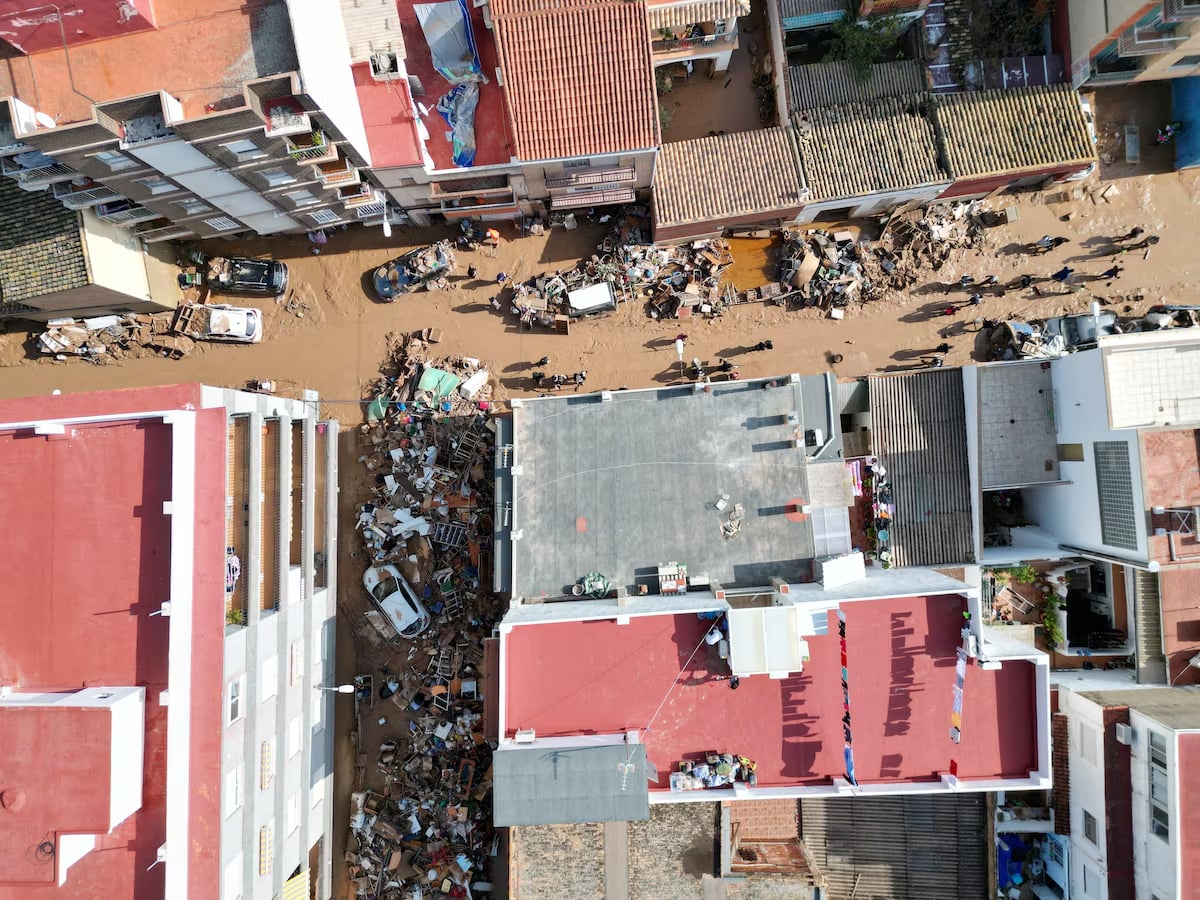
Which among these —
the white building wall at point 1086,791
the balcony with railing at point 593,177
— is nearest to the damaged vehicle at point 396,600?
the balcony with railing at point 593,177

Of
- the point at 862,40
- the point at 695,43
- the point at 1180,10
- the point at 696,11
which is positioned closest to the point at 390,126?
the point at 696,11

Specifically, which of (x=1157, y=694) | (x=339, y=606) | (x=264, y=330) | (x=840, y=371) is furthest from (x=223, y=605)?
(x=1157, y=694)

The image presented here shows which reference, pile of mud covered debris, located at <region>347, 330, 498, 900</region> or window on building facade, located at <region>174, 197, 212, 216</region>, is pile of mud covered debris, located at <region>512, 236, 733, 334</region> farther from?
window on building facade, located at <region>174, 197, 212, 216</region>

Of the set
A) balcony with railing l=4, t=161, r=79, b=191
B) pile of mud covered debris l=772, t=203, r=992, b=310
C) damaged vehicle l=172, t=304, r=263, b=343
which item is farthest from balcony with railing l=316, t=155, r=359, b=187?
pile of mud covered debris l=772, t=203, r=992, b=310

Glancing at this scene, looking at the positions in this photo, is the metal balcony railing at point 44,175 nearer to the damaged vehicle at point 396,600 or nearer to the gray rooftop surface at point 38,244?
the gray rooftop surface at point 38,244

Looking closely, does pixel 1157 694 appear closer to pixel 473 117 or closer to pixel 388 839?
pixel 388 839
